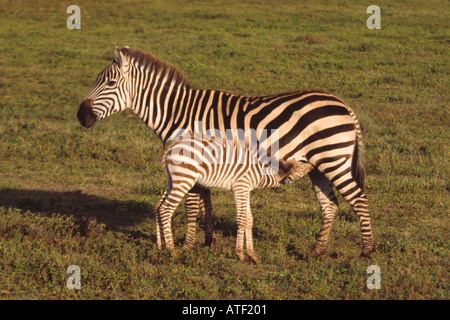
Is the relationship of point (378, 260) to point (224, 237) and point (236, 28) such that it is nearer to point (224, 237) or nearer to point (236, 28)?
point (224, 237)

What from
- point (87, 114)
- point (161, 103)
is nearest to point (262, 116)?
point (161, 103)

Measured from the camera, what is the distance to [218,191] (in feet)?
43.5

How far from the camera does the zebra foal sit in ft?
29.0

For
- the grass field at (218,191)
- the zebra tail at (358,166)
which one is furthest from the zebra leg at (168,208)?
the zebra tail at (358,166)

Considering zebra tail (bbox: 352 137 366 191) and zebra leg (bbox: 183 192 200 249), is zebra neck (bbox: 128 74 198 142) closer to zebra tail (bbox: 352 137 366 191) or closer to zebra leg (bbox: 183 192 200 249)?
zebra leg (bbox: 183 192 200 249)

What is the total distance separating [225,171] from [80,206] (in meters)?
4.18

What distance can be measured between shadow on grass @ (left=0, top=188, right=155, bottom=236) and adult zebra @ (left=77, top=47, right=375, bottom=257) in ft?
6.76

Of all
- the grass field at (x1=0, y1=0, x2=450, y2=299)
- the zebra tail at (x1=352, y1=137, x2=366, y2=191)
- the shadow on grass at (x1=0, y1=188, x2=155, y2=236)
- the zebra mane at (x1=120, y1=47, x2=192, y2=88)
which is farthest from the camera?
the shadow on grass at (x1=0, y1=188, x2=155, y2=236)

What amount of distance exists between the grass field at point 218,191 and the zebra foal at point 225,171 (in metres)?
0.68

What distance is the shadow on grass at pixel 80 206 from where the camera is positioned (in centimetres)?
1127

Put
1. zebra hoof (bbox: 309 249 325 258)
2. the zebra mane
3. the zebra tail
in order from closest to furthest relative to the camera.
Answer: zebra hoof (bbox: 309 249 325 258) → the zebra tail → the zebra mane

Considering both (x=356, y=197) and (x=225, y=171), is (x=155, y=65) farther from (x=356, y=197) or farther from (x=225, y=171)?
(x=356, y=197)

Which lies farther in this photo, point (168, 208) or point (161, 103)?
point (161, 103)

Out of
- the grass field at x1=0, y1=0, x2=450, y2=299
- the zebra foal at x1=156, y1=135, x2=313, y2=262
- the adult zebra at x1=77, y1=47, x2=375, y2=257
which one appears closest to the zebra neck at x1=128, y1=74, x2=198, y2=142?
the adult zebra at x1=77, y1=47, x2=375, y2=257
